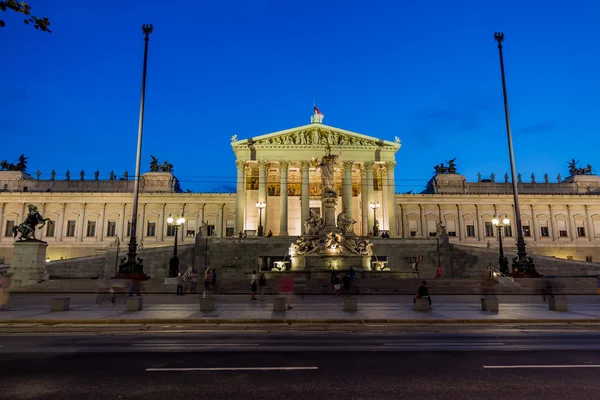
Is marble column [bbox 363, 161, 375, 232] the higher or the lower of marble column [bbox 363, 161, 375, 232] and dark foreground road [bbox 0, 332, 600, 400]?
the higher

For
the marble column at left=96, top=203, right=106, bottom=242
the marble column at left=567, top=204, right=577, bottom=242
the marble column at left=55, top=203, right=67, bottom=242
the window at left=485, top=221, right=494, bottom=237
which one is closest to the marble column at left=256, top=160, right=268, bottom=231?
Result: the marble column at left=96, top=203, right=106, bottom=242

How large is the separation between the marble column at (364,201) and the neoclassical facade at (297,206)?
159 mm

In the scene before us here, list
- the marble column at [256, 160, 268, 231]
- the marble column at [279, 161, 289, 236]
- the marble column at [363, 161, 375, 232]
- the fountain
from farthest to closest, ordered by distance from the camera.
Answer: the marble column at [363, 161, 375, 232]
the marble column at [256, 160, 268, 231]
the marble column at [279, 161, 289, 236]
the fountain

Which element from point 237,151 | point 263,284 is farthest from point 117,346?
point 237,151

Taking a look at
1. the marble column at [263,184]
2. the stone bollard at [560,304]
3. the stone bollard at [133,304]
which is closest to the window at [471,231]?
the marble column at [263,184]

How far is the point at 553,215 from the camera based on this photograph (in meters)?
80.2

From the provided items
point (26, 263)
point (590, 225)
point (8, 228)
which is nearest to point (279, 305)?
point (26, 263)

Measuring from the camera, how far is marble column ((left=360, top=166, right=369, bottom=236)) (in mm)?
66925

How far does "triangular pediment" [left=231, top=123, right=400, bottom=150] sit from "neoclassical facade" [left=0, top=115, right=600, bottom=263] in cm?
16

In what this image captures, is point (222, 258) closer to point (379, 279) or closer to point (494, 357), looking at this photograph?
point (379, 279)

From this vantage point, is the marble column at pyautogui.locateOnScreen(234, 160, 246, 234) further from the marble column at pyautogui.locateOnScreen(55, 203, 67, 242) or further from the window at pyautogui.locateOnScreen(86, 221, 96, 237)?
the marble column at pyautogui.locateOnScreen(55, 203, 67, 242)

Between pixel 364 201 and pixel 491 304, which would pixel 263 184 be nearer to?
pixel 364 201

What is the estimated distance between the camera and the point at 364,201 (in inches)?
2685

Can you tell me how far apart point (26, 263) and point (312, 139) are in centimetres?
4435
